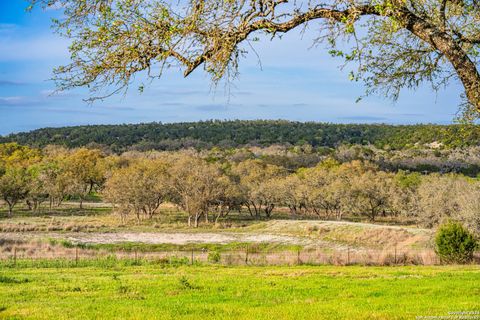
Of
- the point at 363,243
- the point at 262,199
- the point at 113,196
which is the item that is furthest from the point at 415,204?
the point at 113,196

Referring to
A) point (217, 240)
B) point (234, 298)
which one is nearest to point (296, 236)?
point (217, 240)

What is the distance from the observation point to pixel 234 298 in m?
16.0

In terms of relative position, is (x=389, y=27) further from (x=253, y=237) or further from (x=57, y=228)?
(x=57, y=228)

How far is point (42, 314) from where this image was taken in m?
13.0

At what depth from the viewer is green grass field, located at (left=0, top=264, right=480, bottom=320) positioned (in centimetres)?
1291

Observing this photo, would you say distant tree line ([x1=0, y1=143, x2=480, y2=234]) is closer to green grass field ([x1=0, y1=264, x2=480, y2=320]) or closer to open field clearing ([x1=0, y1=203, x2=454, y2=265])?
open field clearing ([x1=0, y1=203, x2=454, y2=265])

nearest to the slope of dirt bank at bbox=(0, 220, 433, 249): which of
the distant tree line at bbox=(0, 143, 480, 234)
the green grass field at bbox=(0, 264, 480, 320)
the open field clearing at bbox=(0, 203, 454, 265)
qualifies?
the open field clearing at bbox=(0, 203, 454, 265)

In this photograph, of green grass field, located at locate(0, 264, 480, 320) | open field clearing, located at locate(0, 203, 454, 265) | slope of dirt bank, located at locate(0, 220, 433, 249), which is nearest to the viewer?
green grass field, located at locate(0, 264, 480, 320)

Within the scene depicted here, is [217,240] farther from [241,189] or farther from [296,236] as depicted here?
[241,189]

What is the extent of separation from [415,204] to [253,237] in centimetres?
2414

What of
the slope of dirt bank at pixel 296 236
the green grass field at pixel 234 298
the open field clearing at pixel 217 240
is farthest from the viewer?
the slope of dirt bank at pixel 296 236

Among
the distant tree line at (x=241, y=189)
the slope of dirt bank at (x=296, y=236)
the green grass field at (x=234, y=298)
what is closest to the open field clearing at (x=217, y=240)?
the slope of dirt bank at (x=296, y=236)

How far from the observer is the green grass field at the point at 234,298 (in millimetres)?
12906

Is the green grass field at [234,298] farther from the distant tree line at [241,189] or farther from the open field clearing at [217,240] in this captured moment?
the distant tree line at [241,189]
